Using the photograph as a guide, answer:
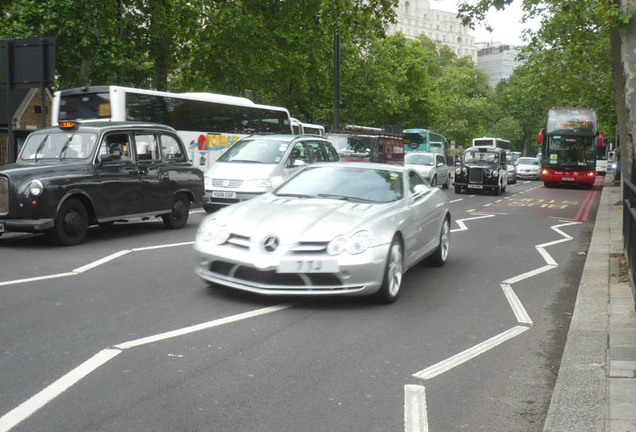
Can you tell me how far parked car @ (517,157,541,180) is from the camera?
2042 inches

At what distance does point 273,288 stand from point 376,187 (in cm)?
206

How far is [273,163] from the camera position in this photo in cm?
1505

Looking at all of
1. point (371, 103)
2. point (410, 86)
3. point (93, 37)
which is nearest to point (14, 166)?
point (93, 37)

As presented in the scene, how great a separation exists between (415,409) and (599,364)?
5.23 feet

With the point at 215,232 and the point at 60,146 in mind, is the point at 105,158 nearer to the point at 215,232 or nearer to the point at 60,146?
the point at 60,146

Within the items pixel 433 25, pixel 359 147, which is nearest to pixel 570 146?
pixel 359 147

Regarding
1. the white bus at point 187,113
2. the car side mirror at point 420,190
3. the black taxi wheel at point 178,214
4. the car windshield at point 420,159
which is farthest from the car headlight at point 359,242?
the car windshield at point 420,159

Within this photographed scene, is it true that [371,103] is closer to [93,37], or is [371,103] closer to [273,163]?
[93,37]

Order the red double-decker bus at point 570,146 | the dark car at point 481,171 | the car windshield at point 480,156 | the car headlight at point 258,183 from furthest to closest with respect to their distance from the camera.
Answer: the red double-decker bus at point 570,146 < the car windshield at point 480,156 < the dark car at point 481,171 < the car headlight at point 258,183

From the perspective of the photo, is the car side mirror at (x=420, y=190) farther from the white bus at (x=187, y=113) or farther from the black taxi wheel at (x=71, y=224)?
the white bus at (x=187, y=113)

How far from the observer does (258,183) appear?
14391 mm

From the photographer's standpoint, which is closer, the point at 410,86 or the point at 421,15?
the point at 410,86

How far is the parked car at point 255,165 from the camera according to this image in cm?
1442

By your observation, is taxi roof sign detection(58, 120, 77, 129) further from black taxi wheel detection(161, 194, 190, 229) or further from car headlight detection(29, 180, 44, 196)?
black taxi wheel detection(161, 194, 190, 229)
